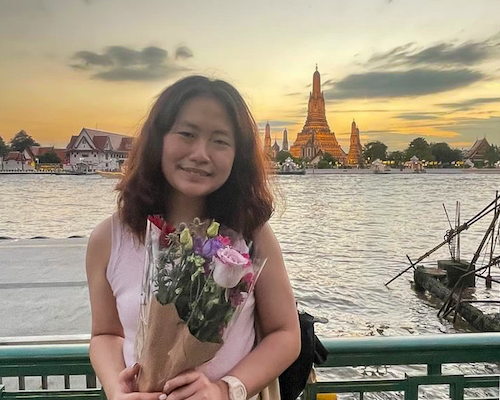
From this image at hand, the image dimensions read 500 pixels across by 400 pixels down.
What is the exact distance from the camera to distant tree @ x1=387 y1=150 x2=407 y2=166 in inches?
3241

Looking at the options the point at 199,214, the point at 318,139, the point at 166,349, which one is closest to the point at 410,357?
the point at 199,214

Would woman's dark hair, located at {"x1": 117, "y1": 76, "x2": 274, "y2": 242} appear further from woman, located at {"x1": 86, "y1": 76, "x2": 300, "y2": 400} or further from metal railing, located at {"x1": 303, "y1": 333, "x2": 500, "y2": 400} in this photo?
metal railing, located at {"x1": 303, "y1": 333, "x2": 500, "y2": 400}

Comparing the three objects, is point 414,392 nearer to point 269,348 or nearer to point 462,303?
point 269,348

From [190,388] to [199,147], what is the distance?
0.52 m

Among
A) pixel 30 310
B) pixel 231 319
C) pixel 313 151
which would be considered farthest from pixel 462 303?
pixel 313 151

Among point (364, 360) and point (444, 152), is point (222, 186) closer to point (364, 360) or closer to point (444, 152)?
point (364, 360)

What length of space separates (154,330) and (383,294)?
18.3 meters

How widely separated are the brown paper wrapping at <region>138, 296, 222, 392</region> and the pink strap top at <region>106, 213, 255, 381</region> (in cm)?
19

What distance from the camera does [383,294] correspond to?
1819cm

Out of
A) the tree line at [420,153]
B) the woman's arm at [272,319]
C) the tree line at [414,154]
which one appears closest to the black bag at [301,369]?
the woman's arm at [272,319]

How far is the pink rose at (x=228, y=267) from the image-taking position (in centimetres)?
88

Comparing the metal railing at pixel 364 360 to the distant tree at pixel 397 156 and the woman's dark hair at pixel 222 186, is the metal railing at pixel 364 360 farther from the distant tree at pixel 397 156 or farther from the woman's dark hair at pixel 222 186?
the distant tree at pixel 397 156

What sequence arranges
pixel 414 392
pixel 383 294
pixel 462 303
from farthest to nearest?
pixel 383 294 < pixel 462 303 < pixel 414 392

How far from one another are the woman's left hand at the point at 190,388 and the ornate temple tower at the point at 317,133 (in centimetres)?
8164
